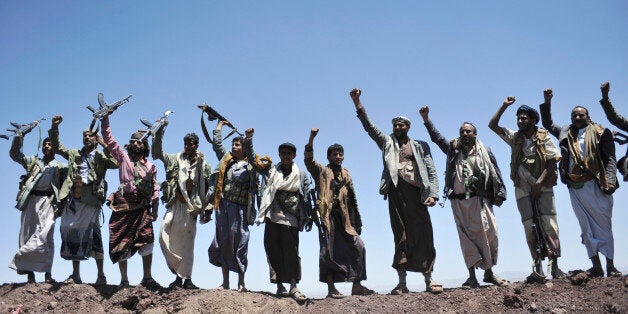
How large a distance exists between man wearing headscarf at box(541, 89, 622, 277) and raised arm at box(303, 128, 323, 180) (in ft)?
11.8

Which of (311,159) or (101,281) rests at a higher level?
(311,159)

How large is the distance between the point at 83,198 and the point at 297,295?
3.87 meters

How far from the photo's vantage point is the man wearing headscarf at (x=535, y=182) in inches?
298

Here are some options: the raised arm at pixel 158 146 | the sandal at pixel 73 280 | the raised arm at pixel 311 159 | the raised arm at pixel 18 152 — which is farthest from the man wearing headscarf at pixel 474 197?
the raised arm at pixel 18 152

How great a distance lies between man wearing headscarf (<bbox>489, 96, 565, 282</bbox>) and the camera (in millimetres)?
7559

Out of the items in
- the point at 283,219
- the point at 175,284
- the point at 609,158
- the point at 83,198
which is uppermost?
the point at 609,158

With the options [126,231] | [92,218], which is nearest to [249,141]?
[126,231]

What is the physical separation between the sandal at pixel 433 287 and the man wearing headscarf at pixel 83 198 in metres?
5.15

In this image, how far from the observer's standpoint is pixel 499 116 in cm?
812

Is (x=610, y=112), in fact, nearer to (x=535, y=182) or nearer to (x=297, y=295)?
(x=535, y=182)

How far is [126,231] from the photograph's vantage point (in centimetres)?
809

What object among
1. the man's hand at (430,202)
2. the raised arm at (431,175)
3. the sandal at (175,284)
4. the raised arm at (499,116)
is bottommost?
the sandal at (175,284)

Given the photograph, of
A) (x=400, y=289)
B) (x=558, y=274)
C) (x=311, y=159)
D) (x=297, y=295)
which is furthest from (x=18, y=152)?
(x=558, y=274)

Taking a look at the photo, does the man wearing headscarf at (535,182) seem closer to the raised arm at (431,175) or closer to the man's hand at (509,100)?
the man's hand at (509,100)
